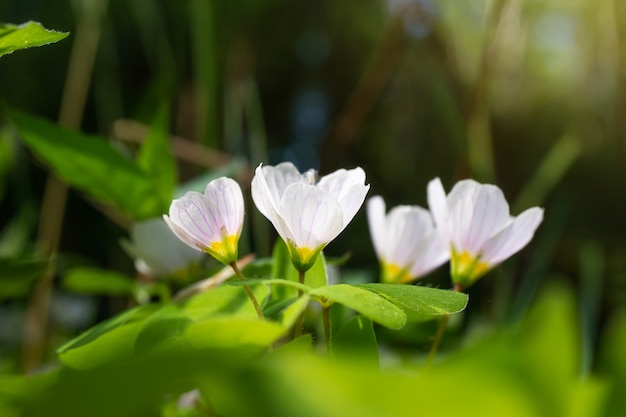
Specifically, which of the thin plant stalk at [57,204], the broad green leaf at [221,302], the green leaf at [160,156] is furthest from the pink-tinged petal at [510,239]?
the thin plant stalk at [57,204]

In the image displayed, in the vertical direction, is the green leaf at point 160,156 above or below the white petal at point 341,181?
above

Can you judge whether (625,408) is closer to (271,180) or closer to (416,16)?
(271,180)

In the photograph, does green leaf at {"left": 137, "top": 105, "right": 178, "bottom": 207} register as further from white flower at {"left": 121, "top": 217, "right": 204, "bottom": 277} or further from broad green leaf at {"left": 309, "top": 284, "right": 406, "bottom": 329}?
broad green leaf at {"left": 309, "top": 284, "right": 406, "bottom": 329}

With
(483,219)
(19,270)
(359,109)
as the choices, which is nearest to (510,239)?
(483,219)

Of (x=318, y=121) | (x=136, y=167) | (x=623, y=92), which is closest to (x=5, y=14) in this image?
(x=318, y=121)

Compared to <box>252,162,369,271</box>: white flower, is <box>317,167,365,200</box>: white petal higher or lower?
higher

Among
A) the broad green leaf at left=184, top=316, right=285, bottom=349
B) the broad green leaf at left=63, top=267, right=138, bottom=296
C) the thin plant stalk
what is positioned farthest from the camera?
the thin plant stalk

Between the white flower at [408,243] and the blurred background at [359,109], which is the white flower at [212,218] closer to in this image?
the white flower at [408,243]

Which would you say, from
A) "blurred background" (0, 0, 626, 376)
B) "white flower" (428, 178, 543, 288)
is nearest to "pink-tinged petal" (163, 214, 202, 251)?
"white flower" (428, 178, 543, 288)
